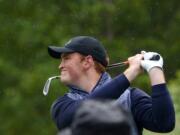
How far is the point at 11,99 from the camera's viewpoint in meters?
14.4

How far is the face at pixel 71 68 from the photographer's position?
4004mm

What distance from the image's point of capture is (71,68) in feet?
13.2

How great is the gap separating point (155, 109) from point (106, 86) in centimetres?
24

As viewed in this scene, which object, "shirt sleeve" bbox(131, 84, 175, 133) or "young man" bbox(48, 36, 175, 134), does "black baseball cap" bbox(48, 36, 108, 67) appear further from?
"shirt sleeve" bbox(131, 84, 175, 133)

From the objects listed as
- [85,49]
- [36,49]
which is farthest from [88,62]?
[36,49]

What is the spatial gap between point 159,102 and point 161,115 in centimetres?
7

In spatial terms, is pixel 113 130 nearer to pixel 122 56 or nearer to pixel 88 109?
pixel 88 109

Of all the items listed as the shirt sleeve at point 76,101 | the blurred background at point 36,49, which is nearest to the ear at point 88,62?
the shirt sleeve at point 76,101

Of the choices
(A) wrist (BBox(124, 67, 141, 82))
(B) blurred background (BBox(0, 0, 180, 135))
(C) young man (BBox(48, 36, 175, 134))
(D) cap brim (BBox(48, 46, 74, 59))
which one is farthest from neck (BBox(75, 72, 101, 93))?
(B) blurred background (BBox(0, 0, 180, 135))

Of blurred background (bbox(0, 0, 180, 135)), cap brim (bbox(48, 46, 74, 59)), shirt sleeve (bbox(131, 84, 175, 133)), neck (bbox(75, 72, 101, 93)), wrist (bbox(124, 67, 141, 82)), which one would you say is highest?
cap brim (bbox(48, 46, 74, 59))

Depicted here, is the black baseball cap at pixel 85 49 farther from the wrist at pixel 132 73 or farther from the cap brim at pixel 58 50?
the wrist at pixel 132 73

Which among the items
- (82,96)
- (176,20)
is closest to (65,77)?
(82,96)

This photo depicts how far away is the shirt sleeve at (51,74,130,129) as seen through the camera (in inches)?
147

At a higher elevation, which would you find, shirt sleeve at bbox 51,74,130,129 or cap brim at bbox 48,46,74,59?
cap brim at bbox 48,46,74,59
